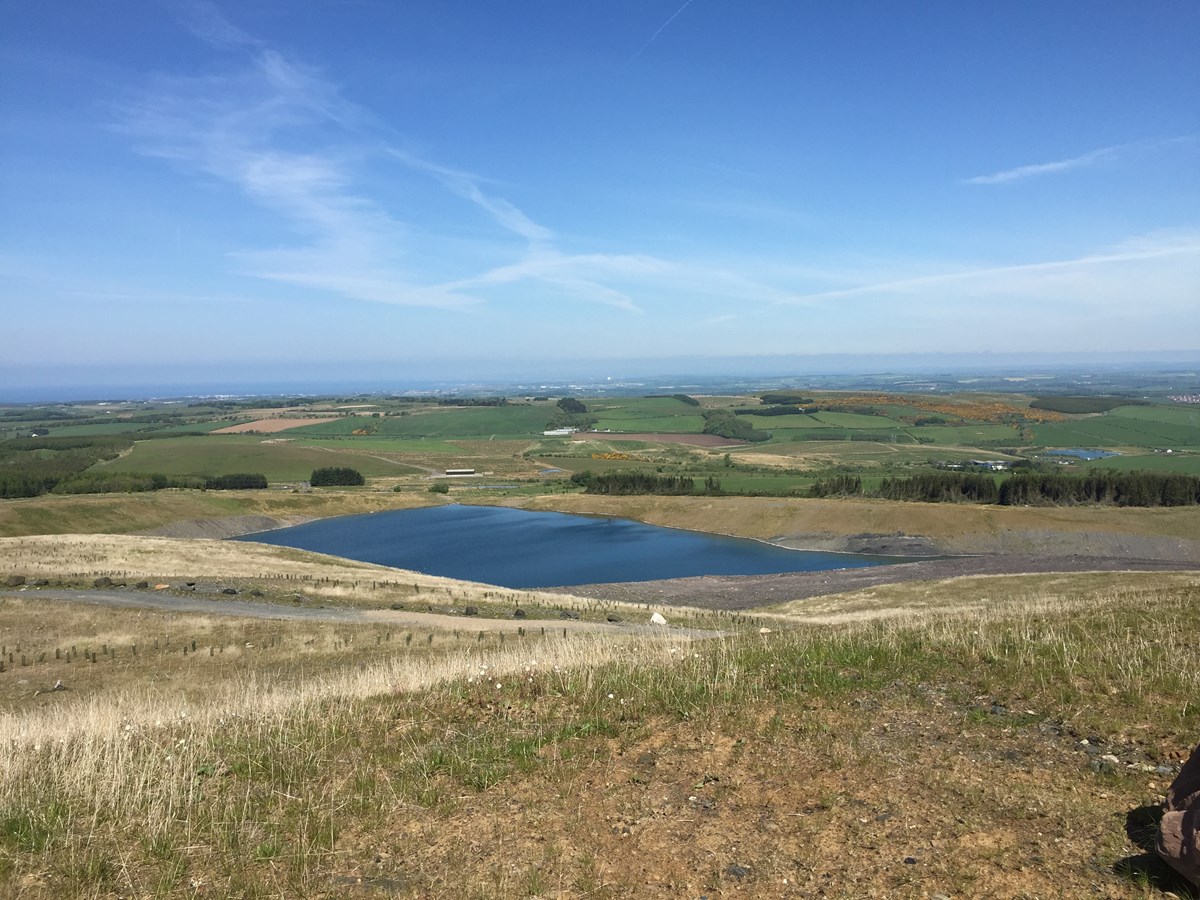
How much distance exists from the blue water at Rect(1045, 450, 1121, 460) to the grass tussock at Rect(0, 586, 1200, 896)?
14177 centimetres

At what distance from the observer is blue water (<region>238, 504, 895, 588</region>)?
64.3 m

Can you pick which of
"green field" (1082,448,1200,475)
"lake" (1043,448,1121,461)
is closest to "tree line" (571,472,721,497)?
"green field" (1082,448,1200,475)

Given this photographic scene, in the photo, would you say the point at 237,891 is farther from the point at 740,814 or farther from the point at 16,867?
the point at 740,814

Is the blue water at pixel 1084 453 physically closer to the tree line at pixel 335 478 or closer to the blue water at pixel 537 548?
the blue water at pixel 537 548

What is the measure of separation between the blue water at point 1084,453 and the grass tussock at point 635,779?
142 m

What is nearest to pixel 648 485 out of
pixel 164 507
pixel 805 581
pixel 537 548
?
pixel 537 548

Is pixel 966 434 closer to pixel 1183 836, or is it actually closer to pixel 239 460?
pixel 239 460

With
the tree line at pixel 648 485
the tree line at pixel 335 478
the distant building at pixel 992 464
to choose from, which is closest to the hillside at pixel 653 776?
the tree line at pixel 648 485

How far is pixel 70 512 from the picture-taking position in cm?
7350

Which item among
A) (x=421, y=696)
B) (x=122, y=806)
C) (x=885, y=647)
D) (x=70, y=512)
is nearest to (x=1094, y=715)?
(x=885, y=647)

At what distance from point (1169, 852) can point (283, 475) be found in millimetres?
134442

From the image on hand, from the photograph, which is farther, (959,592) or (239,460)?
(239,460)

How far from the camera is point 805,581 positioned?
54188mm

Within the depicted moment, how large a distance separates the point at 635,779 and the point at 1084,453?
16086 cm
